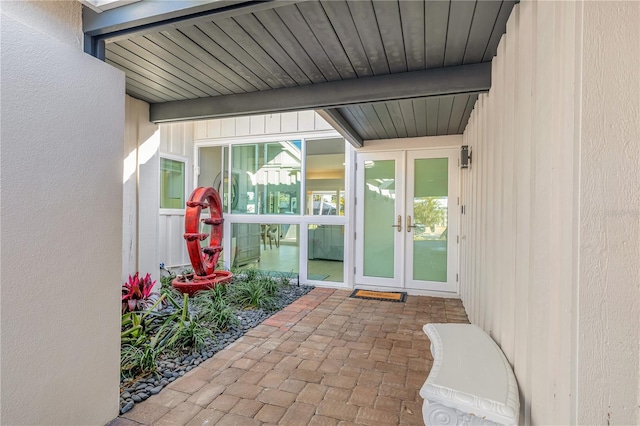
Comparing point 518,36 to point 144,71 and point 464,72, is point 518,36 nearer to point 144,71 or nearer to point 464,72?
point 464,72

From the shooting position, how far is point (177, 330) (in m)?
2.85

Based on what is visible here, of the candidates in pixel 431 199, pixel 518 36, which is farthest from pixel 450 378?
pixel 431 199

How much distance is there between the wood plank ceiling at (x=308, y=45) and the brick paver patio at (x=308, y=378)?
2.32 m

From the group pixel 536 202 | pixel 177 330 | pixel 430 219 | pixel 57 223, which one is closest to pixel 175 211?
pixel 177 330

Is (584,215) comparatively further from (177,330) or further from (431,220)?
(431,220)

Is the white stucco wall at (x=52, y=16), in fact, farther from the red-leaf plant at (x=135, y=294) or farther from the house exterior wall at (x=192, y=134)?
the house exterior wall at (x=192, y=134)

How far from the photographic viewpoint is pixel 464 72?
7.56ft

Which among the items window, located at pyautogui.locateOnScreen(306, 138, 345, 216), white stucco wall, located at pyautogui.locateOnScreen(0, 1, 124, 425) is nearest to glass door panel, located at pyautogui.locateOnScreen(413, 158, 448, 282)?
window, located at pyautogui.locateOnScreen(306, 138, 345, 216)

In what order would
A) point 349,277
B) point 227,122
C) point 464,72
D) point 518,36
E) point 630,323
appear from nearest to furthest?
point 630,323
point 518,36
point 464,72
point 349,277
point 227,122

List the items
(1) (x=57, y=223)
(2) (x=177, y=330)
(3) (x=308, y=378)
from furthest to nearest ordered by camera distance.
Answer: (2) (x=177, y=330) → (3) (x=308, y=378) → (1) (x=57, y=223)

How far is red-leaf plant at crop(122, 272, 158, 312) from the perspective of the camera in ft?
9.51

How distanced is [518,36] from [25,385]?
295 cm

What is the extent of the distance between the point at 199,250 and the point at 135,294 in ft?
4.55

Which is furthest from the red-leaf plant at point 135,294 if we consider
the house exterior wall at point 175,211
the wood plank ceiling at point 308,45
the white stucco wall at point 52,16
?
the house exterior wall at point 175,211
